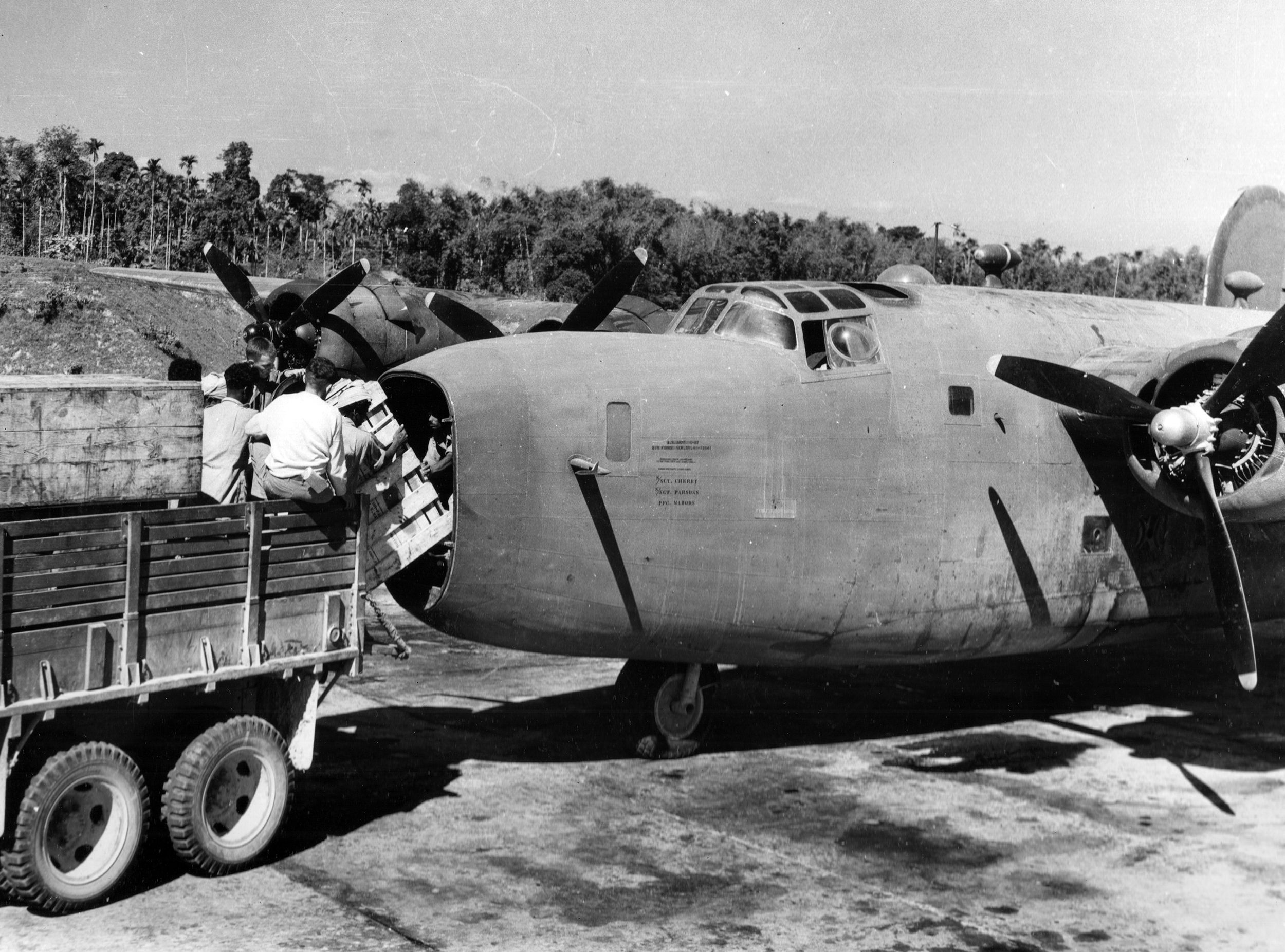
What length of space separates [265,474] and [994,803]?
6.34 m

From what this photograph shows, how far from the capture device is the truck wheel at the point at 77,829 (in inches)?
312

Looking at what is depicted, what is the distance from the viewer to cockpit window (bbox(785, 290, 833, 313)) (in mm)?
11766

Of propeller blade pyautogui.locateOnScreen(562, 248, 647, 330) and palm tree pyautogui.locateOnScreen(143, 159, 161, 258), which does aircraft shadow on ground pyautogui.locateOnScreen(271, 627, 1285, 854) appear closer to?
propeller blade pyautogui.locateOnScreen(562, 248, 647, 330)

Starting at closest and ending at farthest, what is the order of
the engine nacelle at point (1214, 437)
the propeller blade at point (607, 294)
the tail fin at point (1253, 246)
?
the engine nacelle at point (1214, 437), the propeller blade at point (607, 294), the tail fin at point (1253, 246)

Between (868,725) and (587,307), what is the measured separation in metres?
5.17

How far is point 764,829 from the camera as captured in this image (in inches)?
411

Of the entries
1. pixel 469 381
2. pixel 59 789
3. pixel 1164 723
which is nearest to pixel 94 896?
pixel 59 789

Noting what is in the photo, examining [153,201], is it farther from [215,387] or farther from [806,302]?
[806,302]

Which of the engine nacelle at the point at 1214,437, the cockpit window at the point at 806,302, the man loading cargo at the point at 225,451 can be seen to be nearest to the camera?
the man loading cargo at the point at 225,451

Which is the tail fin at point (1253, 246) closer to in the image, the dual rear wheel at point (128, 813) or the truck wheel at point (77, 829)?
the dual rear wheel at point (128, 813)

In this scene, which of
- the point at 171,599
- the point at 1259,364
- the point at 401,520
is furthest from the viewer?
the point at 1259,364

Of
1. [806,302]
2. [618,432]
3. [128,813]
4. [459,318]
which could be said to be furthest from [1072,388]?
[128,813]

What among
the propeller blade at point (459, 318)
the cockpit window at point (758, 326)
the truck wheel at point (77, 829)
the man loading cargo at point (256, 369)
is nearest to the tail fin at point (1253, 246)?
the cockpit window at point (758, 326)

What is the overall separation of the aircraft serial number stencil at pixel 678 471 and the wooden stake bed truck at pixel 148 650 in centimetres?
232
